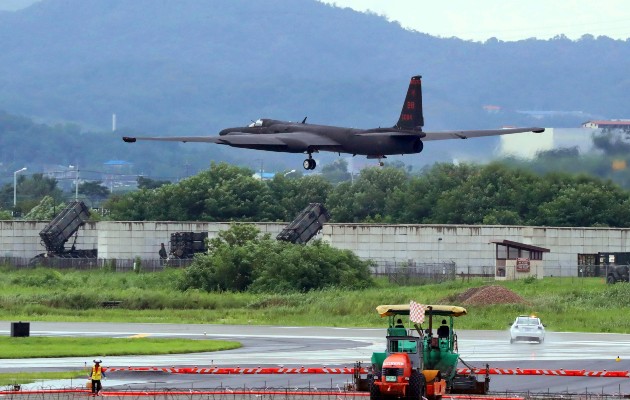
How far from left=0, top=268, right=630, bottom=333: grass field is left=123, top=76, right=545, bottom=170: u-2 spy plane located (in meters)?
8.93

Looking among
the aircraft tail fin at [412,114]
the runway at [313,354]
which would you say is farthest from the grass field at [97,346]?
the aircraft tail fin at [412,114]

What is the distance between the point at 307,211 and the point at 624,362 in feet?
205

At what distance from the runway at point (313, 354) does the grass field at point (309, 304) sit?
4.88m

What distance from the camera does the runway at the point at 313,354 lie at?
132ft

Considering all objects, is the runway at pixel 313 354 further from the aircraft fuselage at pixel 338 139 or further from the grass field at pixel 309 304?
the aircraft fuselage at pixel 338 139

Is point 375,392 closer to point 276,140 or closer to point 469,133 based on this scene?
point 469,133

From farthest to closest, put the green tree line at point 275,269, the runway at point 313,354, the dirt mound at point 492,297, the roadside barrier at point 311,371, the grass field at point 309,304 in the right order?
1. the green tree line at point 275,269
2. the dirt mound at point 492,297
3. the grass field at point 309,304
4. the roadside barrier at point 311,371
5. the runway at point 313,354

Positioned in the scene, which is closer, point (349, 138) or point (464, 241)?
point (349, 138)

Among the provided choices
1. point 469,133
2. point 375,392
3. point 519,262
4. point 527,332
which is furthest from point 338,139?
point 375,392

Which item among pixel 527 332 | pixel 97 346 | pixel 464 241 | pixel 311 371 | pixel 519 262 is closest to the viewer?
pixel 311 371

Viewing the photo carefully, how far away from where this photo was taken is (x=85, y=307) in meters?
80.9

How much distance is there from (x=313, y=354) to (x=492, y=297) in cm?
2537

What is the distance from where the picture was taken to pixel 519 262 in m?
90.8

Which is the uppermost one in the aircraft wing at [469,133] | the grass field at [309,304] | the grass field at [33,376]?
the aircraft wing at [469,133]
